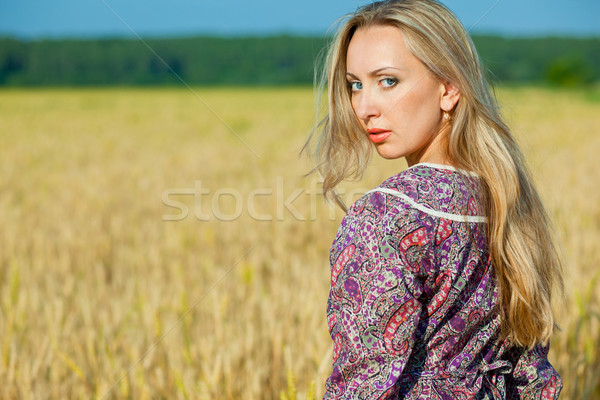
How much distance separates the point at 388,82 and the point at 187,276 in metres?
2.36

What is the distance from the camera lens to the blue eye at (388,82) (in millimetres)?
1200

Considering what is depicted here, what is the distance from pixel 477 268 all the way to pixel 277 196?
13.9ft

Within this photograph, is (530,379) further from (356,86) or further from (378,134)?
(356,86)

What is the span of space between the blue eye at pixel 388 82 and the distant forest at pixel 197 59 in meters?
69.9

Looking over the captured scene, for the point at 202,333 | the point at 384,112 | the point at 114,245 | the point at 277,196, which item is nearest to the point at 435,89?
the point at 384,112

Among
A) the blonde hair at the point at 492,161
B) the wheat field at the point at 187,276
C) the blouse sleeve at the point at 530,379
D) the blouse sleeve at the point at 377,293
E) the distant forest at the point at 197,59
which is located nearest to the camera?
the blouse sleeve at the point at 377,293

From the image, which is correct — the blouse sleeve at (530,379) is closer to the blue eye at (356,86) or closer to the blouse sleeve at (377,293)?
the blouse sleeve at (377,293)

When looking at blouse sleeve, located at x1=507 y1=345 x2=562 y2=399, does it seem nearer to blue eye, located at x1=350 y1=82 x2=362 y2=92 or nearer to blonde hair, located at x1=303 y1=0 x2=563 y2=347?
blonde hair, located at x1=303 y1=0 x2=563 y2=347

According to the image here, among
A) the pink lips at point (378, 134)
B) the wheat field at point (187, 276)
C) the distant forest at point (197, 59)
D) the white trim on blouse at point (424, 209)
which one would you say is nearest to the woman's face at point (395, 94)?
the pink lips at point (378, 134)

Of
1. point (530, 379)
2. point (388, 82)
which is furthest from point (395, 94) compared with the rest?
point (530, 379)

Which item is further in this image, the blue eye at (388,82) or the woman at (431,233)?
the blue eye at (388,82)

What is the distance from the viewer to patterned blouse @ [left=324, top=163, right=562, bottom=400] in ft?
3.38

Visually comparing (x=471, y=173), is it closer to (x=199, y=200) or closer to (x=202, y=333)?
(x=202, y=333)

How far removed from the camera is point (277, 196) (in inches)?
211
